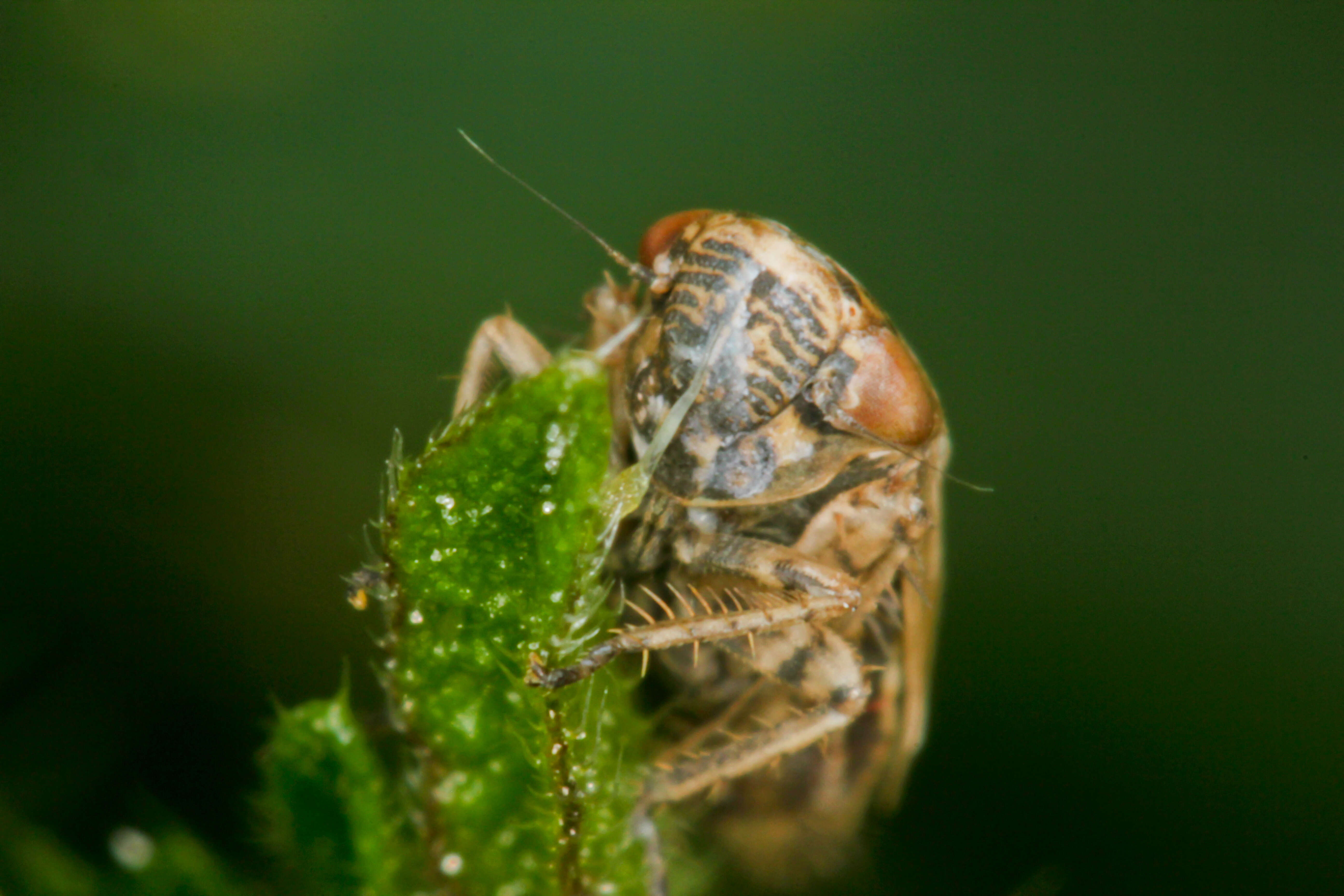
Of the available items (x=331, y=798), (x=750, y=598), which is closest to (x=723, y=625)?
(x=750, y=598)

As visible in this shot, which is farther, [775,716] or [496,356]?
[775,716]

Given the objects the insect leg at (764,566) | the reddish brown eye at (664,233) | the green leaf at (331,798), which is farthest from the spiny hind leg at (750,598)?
the reddish brown eye at (664,233)

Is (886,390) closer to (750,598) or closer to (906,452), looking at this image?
(906,452)

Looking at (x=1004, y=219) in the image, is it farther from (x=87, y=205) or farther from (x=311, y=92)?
(x=87, y=205)

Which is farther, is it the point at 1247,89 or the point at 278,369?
the point at 1247,89

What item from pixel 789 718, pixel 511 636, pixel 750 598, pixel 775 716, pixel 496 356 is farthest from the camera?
pixel 775 716

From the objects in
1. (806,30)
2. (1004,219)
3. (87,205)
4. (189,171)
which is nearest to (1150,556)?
(1004,219)

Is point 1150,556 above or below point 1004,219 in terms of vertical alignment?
below
